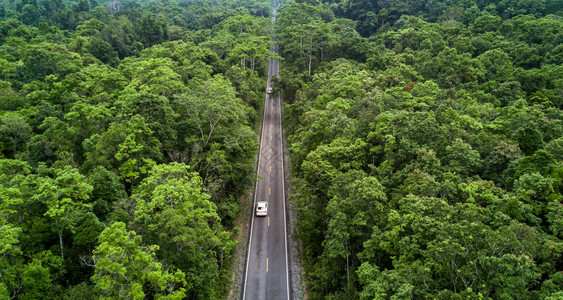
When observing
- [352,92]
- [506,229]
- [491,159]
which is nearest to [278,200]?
[352,92]

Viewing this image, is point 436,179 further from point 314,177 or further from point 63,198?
point 63,198

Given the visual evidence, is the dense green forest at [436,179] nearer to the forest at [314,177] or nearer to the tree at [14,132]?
the forest at [314,177]

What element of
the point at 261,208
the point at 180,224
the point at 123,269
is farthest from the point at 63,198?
the point at 261,208

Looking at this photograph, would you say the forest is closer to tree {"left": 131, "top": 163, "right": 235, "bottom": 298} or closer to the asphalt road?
tree {"left": 131, "top": 163, "right": 235, "bottom": 298}

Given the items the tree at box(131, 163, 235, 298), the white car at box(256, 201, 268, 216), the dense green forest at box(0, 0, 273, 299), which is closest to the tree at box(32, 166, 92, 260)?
the dense green forest at box(0, 0, 273, 299)

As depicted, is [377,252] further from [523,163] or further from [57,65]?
[57,65]
